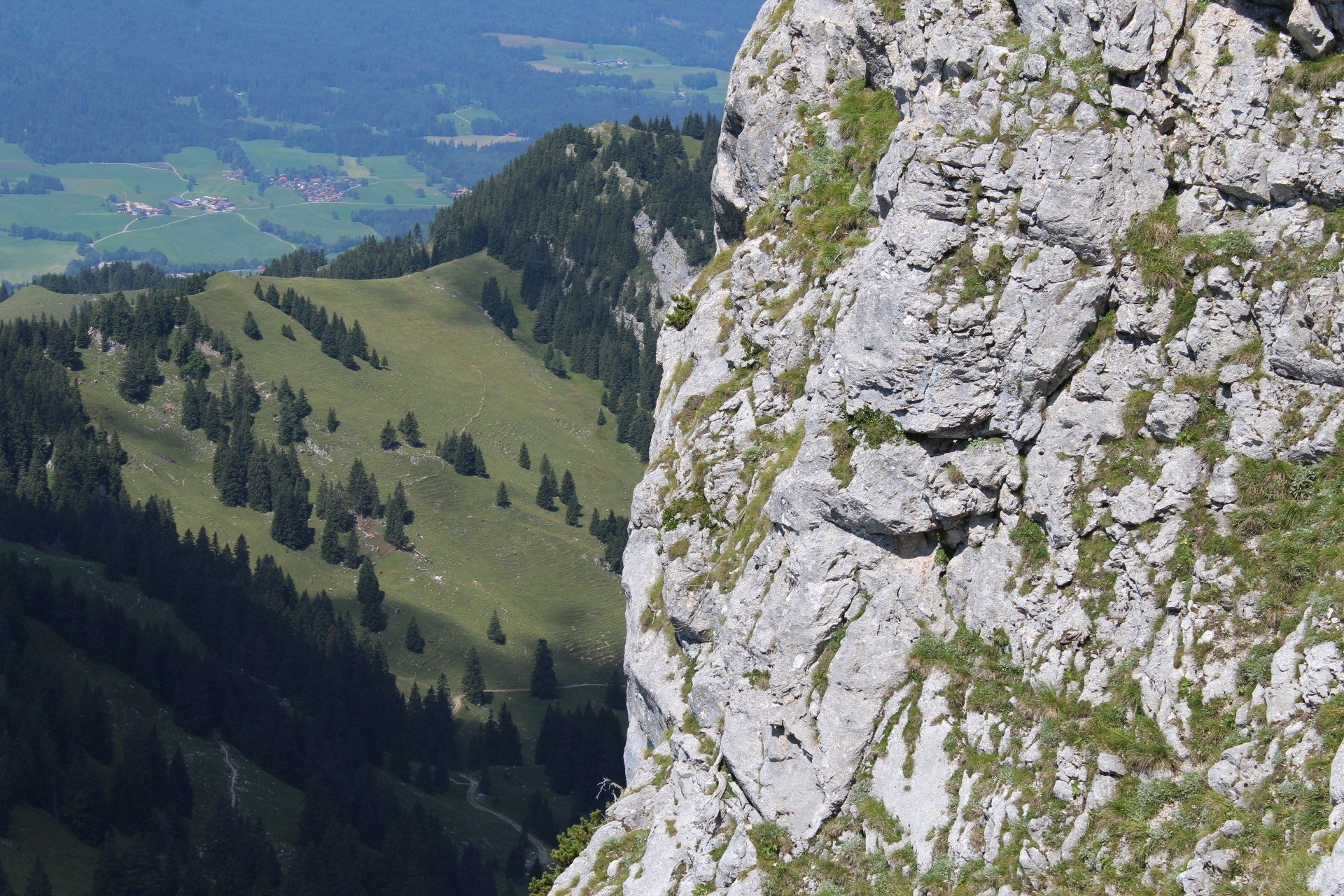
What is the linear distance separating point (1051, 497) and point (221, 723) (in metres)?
138

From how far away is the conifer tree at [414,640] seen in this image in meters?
186

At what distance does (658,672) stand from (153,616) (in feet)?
474

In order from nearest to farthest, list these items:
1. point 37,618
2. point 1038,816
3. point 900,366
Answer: point 1038,816 < point 900,366 < point 37,618

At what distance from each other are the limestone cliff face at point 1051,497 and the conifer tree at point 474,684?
142 metres

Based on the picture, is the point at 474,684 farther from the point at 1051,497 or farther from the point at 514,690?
the point at 1051,497

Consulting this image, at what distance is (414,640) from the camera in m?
186

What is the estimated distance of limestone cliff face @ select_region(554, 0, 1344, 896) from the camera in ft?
82.9

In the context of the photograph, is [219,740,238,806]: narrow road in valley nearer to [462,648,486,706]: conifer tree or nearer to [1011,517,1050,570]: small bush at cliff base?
[462,648,486,706]: conifer tree

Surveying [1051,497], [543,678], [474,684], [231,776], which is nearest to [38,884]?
[231,776]

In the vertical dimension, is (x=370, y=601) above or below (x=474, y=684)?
above

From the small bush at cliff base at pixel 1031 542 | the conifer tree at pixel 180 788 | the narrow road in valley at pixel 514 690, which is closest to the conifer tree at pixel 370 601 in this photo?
the narrow road in valley at pixel 514 690

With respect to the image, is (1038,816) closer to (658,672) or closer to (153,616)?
(658,672)

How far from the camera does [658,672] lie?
4259cm

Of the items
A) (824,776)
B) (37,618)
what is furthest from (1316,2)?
(37,618)
